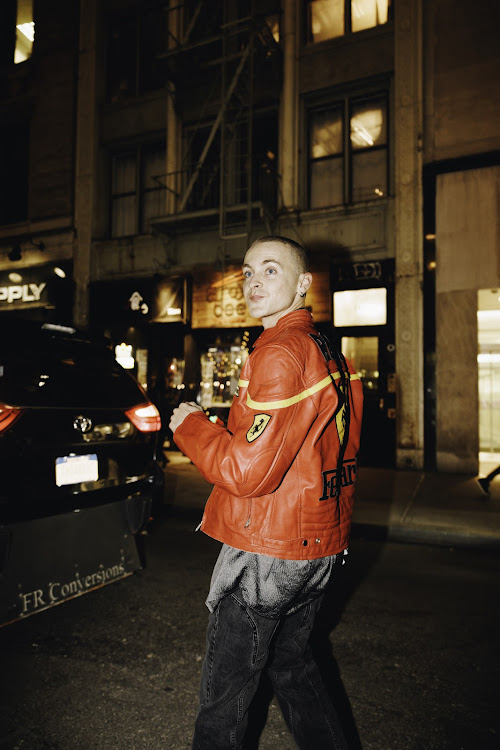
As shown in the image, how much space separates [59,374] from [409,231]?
8.98m

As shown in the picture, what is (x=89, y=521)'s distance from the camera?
11.3 feet

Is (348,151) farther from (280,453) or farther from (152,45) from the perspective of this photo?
(280,453)

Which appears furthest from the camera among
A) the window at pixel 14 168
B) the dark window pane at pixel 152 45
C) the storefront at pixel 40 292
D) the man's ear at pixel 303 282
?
the window at pixel 14 168

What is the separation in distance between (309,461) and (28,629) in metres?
2.80

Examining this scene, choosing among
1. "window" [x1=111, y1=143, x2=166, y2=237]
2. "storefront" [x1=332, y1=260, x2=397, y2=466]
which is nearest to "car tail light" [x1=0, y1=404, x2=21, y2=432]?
"storefront" [x1=332, y1=260, x2=397, y2=466]

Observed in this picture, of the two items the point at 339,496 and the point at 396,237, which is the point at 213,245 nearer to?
the point at 396,237

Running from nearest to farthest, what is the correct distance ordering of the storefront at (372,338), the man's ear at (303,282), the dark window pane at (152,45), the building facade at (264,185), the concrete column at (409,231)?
the man's ear at (303,282) → the building facade at (264,185) → the concrete column at (409,231) → the storefront at (372,338) → the dark window pane at (152,45)

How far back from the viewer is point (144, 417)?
3.77 metres

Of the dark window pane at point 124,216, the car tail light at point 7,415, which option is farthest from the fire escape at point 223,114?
the car tail light at point 7,415

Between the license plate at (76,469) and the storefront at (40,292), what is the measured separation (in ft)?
37.6

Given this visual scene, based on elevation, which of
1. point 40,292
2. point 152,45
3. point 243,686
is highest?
point 152,45

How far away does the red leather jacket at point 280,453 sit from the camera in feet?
5.06

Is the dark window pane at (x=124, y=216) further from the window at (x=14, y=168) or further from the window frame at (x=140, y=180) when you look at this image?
the window at (x=14, y=168)

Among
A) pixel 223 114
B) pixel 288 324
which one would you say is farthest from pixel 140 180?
pixel 288 324
